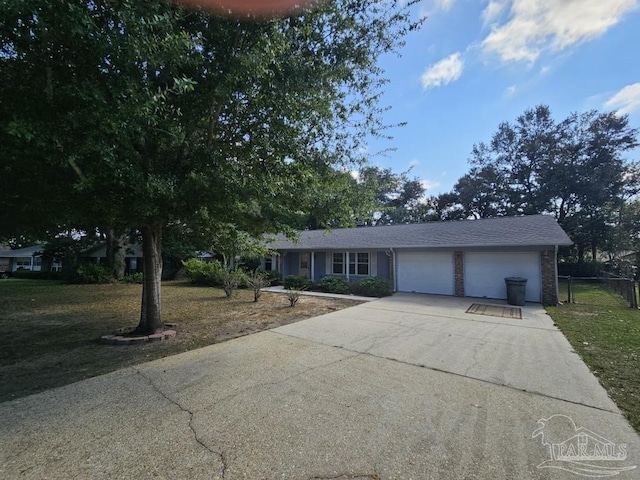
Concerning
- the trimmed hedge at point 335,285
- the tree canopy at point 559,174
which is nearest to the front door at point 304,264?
the trimmed hedge at point 335,285

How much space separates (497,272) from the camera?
1308 cm

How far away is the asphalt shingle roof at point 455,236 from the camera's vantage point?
40.7ft

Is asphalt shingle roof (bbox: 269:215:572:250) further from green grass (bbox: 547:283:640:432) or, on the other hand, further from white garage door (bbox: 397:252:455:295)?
green grass (bbox: 547:283:640:432)


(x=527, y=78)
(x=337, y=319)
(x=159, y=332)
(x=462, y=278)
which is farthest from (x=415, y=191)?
(x=159, y=332)

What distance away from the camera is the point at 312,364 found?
5.01m

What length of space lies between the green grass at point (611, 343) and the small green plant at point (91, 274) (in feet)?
76.2

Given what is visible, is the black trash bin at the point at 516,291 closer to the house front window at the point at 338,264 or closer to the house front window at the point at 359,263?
the house front window at the point at 359,263

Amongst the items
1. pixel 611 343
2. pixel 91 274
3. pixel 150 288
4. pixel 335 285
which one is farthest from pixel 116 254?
pixel 611 343

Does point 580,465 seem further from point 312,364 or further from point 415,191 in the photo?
point 415,191

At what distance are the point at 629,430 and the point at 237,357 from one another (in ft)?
16.7

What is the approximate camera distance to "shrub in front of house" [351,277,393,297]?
13.9m

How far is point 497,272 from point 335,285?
7.18 m

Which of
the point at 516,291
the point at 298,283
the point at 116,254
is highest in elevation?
the point at 116,254

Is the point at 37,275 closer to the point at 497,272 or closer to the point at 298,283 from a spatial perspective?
the point at 298,283
